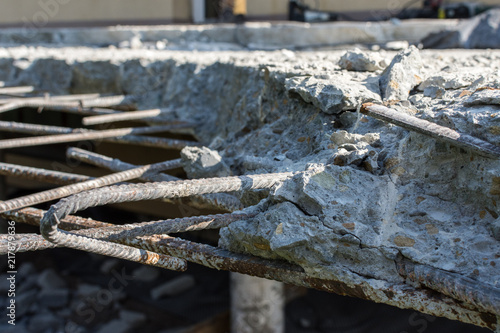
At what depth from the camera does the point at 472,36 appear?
391 cm

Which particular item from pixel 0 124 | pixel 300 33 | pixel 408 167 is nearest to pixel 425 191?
pixel 408 167

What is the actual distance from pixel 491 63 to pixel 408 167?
118 centimetres

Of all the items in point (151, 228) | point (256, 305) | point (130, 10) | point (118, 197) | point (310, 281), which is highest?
point (130, 10)

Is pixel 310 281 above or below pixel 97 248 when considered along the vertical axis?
below

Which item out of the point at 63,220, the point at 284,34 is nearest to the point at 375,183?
the point at 63,220

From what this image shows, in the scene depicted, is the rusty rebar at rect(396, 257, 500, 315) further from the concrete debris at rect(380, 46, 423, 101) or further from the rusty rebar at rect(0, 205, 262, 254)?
the concrete debris at rect(380, 46, 423, 101)

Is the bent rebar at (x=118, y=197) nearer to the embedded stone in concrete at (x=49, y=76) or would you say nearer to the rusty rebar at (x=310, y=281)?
the rusty rebar at (x=310, y=281)

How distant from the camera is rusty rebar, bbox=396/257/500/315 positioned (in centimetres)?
105

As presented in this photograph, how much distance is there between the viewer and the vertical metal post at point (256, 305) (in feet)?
13.3

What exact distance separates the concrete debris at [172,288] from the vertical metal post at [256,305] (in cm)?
98

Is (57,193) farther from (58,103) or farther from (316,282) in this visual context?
(58,103)

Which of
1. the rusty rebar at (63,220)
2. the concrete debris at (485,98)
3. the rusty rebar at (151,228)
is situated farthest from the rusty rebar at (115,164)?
the concrete debris at (485,98)

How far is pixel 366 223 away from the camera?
4.34 feet

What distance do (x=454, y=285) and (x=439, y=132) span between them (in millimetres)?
415
